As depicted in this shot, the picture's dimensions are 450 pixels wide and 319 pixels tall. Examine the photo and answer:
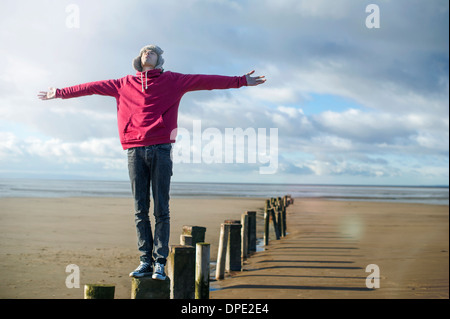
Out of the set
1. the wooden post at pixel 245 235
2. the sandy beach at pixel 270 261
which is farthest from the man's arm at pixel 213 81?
the wooden post at pixel 245 235

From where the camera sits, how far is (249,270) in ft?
35.4

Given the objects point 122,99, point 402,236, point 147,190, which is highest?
point 122,99

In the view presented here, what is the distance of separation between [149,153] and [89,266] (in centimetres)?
734

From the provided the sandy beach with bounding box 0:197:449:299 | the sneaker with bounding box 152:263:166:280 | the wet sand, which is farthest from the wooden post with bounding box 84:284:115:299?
the wet sand

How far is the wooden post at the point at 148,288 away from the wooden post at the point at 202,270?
7.90ft

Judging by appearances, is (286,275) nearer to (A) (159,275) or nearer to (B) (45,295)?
(B) (45,295)

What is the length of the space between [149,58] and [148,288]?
2363mm

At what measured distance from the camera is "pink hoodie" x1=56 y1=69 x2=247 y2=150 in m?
4.38

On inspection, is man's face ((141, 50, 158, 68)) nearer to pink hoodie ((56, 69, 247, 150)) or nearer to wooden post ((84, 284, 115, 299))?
pink hoodie ((56, 69, 247, 150))

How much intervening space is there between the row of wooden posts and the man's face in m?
2.21

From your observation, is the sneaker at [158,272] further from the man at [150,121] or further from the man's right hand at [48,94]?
the man's right hand at [48,94]

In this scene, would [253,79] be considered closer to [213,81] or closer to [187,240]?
[213,81]
